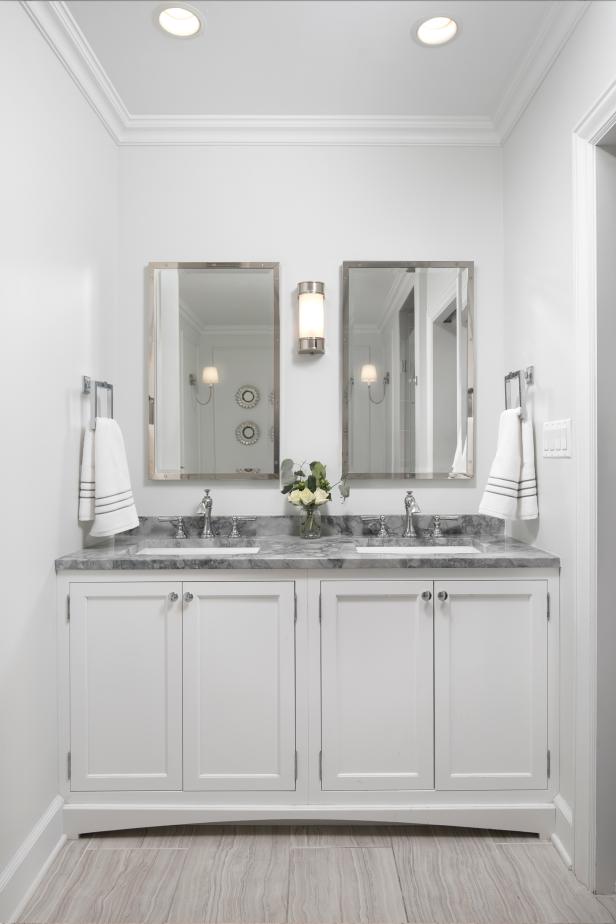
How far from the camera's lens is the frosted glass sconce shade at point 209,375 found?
7.84ft

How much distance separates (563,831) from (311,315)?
1.92 m

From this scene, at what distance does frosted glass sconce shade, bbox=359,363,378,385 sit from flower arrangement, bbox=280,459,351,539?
376 millimetres

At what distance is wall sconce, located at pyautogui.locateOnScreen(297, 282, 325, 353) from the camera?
233cm

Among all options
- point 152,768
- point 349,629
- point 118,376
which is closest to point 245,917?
point 152,768

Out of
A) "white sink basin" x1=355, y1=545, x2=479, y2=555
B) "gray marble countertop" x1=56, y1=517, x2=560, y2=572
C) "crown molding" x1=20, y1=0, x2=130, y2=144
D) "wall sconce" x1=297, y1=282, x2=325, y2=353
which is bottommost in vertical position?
"white sink basin" x1=355, y1=545, x2=479, y2=555

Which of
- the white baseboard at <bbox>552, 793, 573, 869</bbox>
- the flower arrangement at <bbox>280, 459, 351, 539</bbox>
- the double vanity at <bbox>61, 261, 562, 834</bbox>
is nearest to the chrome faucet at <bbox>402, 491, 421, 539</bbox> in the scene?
the flower arrangement at <bbox>280, 459, 351, 539</bbox>

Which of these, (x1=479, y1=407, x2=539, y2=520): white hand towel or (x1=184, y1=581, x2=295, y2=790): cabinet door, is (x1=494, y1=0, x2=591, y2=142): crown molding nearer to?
(x1=479, y1=407, x2=539, y2=520): white hand towel

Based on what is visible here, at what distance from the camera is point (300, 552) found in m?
1.99

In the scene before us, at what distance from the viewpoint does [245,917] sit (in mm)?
1564

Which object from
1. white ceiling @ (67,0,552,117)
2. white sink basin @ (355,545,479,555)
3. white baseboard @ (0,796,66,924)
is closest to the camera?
white baseboard @ (0,796,66,924)

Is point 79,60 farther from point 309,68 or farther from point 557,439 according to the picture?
point 557,439

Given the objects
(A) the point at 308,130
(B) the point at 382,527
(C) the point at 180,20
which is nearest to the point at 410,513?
(B) the point at 382,527

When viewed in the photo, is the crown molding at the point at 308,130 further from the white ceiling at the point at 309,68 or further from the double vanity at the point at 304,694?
the double vanity at the point at 304,694

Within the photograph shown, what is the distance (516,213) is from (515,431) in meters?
0.86
